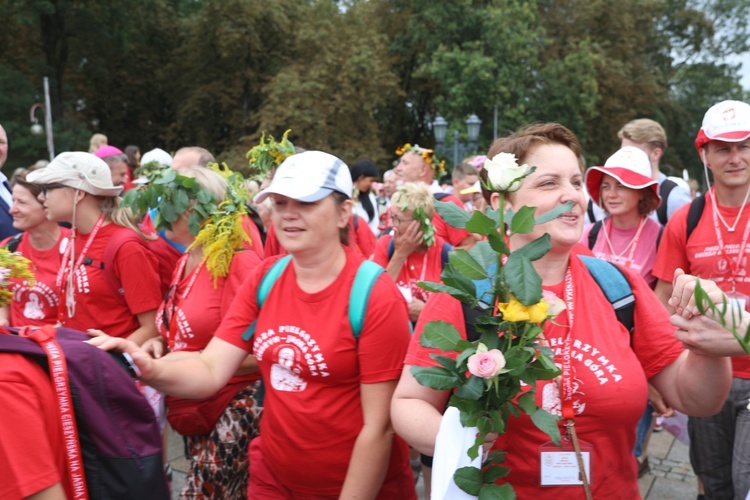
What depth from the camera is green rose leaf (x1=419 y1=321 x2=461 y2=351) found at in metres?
1.80

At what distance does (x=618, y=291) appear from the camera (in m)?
2.25

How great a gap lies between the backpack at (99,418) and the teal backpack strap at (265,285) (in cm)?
80

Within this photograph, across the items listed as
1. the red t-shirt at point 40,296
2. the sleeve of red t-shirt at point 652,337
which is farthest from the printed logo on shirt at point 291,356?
the red t-shirt at point 40,296

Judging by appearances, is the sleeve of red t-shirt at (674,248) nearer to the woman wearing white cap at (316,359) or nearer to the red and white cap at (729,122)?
the red and white cap at (729,122)

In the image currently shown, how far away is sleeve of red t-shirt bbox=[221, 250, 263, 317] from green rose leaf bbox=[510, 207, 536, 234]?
1789 mm

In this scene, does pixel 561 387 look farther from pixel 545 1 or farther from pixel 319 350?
pixel 545 1

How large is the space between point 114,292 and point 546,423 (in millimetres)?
2835

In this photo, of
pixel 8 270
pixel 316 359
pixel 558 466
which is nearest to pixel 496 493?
pixel 558 466

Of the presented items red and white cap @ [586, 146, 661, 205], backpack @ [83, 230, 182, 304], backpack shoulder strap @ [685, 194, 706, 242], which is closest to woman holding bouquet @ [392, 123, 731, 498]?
backpack shoulder strap @ [685, 194, 706, 242]

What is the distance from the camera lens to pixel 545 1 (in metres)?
29.8

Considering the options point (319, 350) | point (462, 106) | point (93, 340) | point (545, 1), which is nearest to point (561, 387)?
point (319, 350)

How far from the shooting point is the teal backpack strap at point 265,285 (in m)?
2.75

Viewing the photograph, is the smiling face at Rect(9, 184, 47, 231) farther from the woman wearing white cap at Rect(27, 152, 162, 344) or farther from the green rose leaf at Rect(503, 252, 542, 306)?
the green rose leaf at Rect(503, 252, 542, 306)

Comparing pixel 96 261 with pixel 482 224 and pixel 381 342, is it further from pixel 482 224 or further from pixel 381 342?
pixel 482 224
